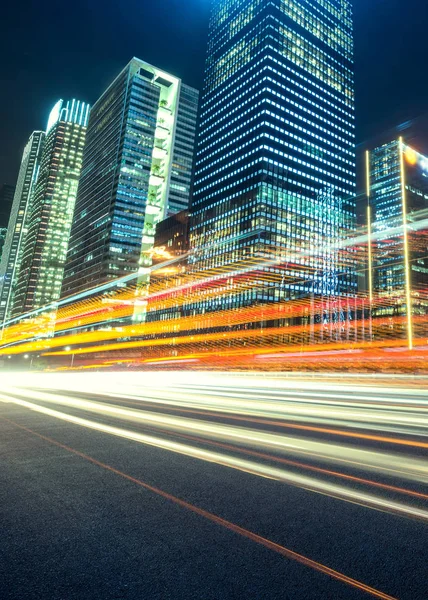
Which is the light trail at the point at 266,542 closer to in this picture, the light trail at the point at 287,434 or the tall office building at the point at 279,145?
the light trail at the point at 287,434

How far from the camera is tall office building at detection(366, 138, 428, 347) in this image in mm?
44959

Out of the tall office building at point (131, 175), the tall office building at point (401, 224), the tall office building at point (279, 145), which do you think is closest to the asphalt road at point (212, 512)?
the tall office building at point (401, 224)

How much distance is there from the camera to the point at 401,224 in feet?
183

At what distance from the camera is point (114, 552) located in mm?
3123

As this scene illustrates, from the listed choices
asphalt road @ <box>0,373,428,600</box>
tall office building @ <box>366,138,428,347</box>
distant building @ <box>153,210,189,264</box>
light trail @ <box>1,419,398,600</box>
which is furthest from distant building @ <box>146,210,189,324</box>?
light trail @ <box>1,419,398,600</box>

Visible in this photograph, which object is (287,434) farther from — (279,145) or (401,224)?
(279,145)

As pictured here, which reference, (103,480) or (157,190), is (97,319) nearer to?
(157,190)

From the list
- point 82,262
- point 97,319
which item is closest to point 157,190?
point 82,262

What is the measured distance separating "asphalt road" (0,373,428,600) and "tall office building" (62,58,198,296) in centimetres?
14513

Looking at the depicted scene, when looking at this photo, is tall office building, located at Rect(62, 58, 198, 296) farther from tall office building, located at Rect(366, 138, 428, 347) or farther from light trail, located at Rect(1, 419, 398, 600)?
light trail, located at Rect(1, 419, 398, 600)

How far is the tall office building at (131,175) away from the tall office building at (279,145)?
14604 millimetres

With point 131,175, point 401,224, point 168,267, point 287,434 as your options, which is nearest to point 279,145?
point 168,267

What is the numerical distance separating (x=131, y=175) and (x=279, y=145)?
64.9 metres

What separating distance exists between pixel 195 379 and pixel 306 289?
97324 mm
